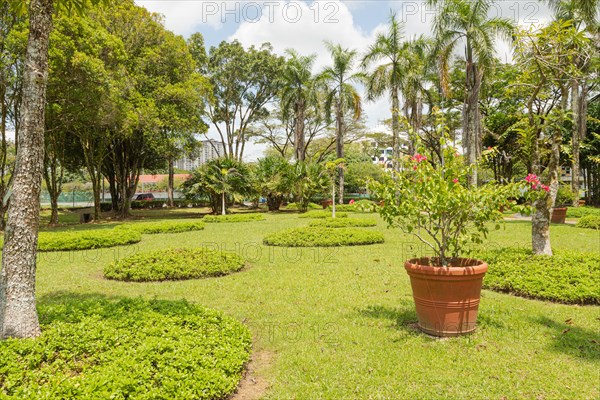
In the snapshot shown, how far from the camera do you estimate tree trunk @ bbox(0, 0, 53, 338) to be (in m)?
3.45

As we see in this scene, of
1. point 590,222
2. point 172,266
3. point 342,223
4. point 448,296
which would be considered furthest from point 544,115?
point 590,222

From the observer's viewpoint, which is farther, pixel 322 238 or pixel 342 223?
pixel 342 223

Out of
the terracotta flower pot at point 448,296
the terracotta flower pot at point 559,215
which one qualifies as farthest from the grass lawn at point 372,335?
the terracotta flower pot at point 559,215

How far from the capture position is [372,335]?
14.5 ft

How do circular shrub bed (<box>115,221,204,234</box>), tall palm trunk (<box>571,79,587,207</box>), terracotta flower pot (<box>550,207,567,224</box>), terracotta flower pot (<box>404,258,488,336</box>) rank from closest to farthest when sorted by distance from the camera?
terracotta flower pot (<box>404,258,488,336</box>) < circular shrub bed (<box>115,221,204,234</box>) < terracotta flower pot (<box>550,207,567,224</box>) < tall palm trunk (<box>571,79,587,207</box>)

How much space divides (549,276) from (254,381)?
199 inches

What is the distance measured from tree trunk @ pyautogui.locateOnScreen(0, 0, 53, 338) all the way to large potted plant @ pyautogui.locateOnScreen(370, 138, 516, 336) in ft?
11.2

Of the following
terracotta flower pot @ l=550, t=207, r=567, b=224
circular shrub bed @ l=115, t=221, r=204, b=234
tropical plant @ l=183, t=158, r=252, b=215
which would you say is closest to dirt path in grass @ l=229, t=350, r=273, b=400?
circular shrub bed @ l=115, t=221, r=204, b=234

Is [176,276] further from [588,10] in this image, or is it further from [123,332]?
[588,10]

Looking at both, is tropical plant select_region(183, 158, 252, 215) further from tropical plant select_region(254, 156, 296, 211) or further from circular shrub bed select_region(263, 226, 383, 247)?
circular shrub bed select_region(263, 226, 383, 247)

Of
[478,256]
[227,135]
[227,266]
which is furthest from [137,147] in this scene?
[478,256]

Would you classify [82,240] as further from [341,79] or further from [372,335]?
[341,79]

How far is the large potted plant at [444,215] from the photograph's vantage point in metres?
4.18

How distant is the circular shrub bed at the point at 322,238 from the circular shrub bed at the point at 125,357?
7041mm
